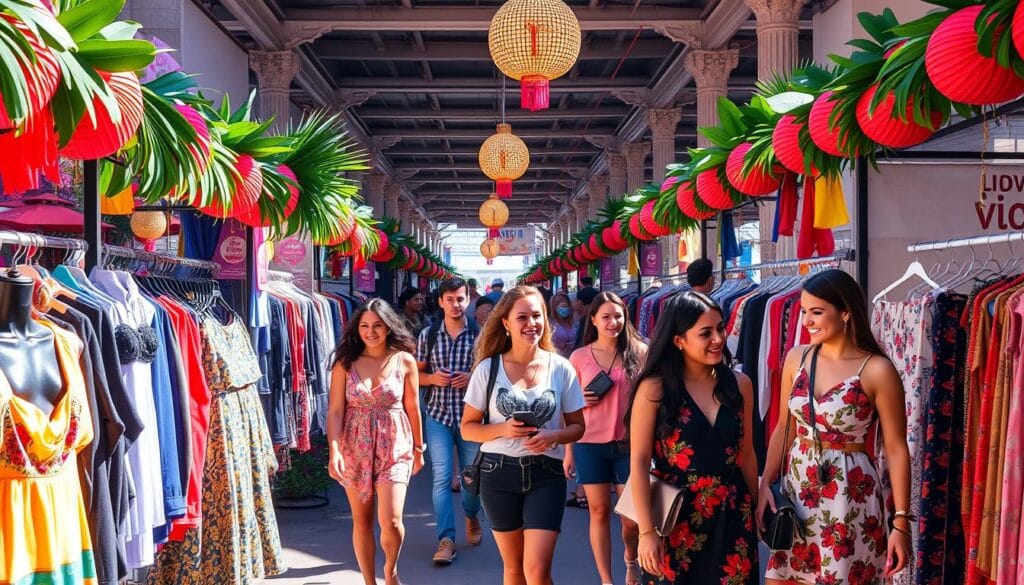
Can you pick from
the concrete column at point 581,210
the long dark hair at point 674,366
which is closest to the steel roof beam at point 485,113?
the concrete column at point 581,210

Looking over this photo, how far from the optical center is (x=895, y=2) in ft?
31.3

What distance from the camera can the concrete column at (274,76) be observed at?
15156 mm

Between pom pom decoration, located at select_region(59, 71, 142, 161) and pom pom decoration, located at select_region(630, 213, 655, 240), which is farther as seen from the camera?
pom pom decoration, located at select_region(630, 213, 655, 240)

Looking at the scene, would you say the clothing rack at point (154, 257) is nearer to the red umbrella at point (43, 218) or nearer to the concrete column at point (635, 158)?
the red umbrella at point (43, 218)

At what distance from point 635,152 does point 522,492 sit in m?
21.3

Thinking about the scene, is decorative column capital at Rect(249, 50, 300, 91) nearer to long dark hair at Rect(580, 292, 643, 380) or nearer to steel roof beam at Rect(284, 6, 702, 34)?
steel roof beam at Rect(284, 6, 702, 34)

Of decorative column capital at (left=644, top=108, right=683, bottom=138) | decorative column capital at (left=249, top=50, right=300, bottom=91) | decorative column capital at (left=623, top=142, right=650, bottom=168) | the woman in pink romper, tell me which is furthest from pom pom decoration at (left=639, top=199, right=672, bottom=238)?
decorative column capital at (left=623, top=142, right=650, bottom=168)

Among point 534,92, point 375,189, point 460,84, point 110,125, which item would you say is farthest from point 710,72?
point 375,189

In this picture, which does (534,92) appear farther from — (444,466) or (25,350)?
(25,350)

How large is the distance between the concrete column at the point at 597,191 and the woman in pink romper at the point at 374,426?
1012 inches

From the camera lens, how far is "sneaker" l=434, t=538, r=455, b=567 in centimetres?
605

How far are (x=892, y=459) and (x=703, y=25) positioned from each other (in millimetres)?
12786

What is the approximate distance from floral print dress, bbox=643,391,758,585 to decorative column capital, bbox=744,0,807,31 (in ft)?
31.1

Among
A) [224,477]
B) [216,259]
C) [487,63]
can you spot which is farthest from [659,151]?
[224,477]
